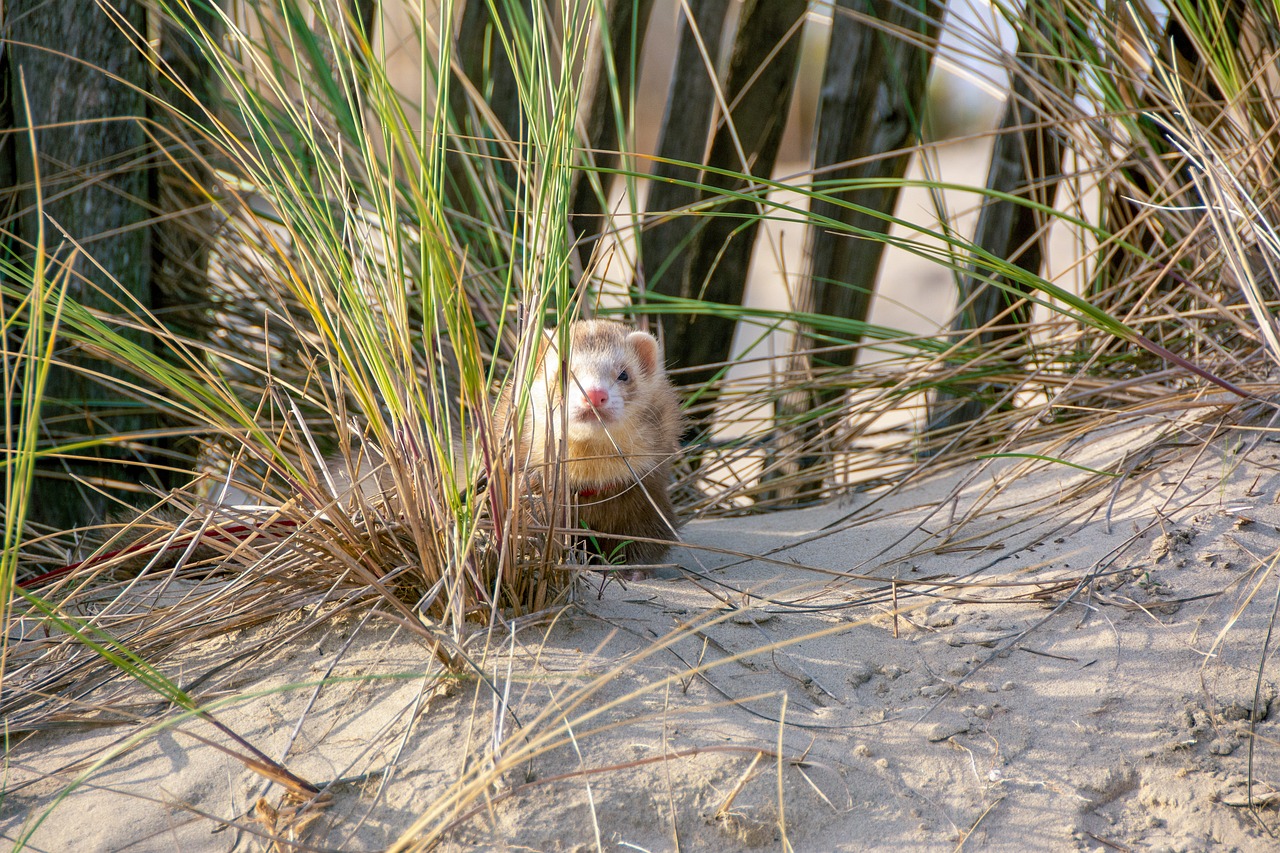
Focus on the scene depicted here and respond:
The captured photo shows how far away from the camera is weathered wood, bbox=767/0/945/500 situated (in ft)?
11.6

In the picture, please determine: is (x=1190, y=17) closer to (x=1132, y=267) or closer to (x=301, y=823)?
(x=1132, y=267)

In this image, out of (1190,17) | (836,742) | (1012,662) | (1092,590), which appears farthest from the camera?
(1190,17)

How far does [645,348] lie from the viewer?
10.3 feet

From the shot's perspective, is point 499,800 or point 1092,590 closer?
point 499,800

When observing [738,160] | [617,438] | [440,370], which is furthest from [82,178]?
[738,160]

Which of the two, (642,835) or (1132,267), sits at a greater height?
(1132,267)

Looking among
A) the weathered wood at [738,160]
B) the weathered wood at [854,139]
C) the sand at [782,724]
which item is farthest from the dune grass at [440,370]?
the weathered wood at [738,160]

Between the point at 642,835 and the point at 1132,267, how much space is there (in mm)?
2585

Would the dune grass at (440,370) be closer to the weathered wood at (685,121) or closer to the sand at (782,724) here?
the sand at (782,724)

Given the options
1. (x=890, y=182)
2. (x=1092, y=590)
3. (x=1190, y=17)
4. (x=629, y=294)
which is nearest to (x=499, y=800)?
(x=1092, y=590)

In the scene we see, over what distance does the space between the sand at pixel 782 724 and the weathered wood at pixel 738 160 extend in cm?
162

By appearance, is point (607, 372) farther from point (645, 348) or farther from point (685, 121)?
point (685, 121)

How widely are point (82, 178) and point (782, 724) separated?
2913 millimetres

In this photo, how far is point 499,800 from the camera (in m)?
1.52
